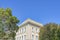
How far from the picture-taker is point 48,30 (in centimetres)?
3800

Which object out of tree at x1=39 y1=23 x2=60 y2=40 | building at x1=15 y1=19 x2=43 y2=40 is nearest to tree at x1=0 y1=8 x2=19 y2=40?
tree at x1=39 y1=23 x2=60 y2=40

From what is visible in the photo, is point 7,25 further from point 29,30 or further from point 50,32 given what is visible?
point 29,30

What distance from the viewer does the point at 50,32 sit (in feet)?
121

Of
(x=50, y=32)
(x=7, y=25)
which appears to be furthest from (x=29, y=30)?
(x=7, y=25)

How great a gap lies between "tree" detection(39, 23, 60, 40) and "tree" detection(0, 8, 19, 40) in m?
11.0

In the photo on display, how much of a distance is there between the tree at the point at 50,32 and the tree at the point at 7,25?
1097cm

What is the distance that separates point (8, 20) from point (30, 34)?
3015 centimetres

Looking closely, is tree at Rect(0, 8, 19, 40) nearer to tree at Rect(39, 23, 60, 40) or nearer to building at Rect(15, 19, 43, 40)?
tree at Rect(39, 23, 60, 40)

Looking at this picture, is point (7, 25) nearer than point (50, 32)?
Yes

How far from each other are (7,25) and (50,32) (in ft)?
45.1

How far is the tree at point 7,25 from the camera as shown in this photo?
2508 cm

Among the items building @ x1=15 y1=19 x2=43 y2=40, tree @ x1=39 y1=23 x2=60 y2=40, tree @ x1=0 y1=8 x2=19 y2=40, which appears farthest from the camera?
building @ x1=15 y1=19 x2=43 y2=40

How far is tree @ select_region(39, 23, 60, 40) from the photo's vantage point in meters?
34.2

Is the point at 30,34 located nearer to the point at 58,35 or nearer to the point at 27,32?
the point at 27,32
